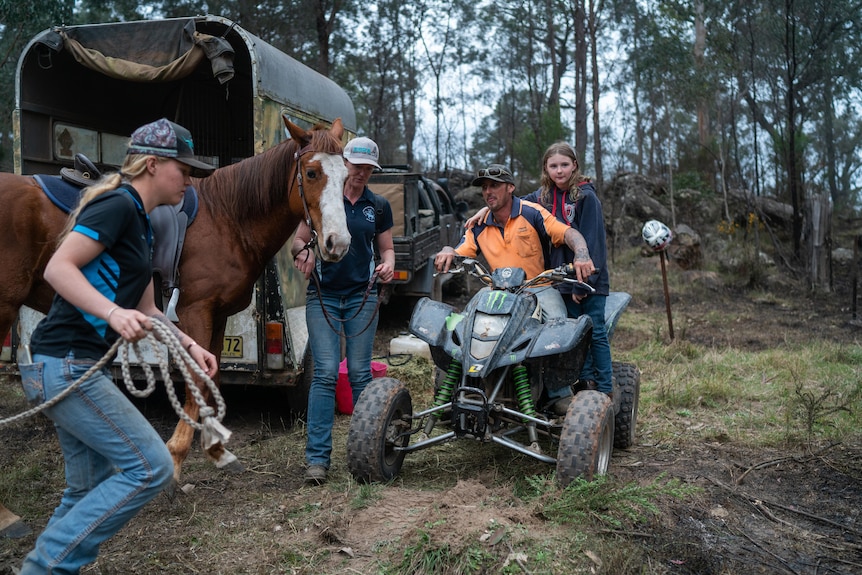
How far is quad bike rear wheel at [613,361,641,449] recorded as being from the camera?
16.1 feet

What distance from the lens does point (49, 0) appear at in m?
11.5

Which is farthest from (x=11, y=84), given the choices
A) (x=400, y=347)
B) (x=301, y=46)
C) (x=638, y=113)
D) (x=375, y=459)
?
(x=638, y=113)

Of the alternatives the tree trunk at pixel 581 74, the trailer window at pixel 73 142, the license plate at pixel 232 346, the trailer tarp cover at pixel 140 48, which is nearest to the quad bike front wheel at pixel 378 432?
the license plate at pixel 232 346

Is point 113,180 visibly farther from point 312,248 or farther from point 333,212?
point 312,248

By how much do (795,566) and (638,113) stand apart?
1045 inches

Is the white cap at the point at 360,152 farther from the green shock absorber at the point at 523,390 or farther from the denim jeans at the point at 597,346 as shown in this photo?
the denim jeans at the point at 597,346

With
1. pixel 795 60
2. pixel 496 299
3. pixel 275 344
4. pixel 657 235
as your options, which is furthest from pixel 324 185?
pixel 795 60

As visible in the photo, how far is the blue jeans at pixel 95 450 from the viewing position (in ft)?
8.02

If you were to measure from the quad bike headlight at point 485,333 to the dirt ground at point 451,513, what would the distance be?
716 mm

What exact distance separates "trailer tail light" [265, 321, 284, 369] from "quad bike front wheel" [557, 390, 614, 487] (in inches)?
92.8

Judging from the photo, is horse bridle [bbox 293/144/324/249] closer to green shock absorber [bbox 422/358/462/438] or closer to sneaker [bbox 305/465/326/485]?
green shock absorber [bbox 422/358/462/438]

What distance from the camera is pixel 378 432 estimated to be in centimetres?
391

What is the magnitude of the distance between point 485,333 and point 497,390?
1.08 feet

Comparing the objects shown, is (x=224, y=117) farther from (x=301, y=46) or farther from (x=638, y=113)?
(x=638, y=113)
